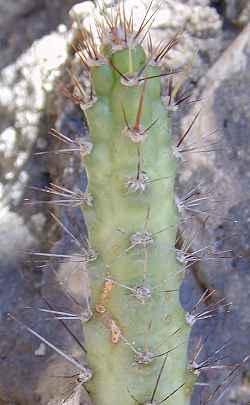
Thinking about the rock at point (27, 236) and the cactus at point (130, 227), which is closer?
the cactus at point (130, 227)

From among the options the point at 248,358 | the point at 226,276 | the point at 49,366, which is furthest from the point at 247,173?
the point at 49,366

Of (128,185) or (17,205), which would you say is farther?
(17,205)

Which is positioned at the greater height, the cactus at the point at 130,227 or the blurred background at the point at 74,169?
the cactus at the point at 130,227

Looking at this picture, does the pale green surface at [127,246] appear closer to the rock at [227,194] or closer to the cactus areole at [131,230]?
the cactus areole at [131,230]

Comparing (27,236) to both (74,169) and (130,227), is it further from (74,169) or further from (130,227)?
(130,227)

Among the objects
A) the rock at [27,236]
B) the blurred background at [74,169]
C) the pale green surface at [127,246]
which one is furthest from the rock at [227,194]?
the pale green surface at [127,246]

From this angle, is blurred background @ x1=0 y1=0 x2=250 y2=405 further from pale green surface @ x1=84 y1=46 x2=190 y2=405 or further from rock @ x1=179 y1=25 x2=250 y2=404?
pale green surface @ x1=84 y1=46 x2=190 y2=405

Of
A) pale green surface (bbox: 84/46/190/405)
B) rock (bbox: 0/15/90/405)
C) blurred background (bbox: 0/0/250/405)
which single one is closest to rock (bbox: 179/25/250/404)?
blurred background (bbox: 0/0/250/405)

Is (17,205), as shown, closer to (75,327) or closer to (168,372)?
(75,327)
